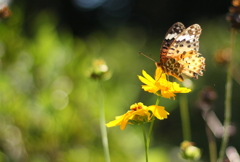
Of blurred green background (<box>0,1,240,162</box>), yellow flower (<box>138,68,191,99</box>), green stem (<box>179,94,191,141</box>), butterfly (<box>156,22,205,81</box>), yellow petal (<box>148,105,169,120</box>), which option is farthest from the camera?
blurred green background (<box>0,1,240,162</box>)

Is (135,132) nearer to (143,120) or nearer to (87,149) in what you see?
(87,149)

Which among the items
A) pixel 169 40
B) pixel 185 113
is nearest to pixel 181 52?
pixel 169 40

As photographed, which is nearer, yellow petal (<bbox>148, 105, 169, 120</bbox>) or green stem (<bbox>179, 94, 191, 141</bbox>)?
yellow petal (<bbox>148, 105, 169, 120</bbox>)

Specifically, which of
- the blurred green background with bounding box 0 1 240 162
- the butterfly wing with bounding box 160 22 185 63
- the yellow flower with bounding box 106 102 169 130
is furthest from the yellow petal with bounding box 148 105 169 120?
the blurred green background with bounding box 0 1 240 162

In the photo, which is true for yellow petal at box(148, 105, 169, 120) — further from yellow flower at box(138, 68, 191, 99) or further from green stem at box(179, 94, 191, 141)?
green stem at box(179, 94, 191, 141)

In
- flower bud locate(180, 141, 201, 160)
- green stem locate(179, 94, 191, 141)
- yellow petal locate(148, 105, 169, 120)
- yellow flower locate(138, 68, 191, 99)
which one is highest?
green stem locate(179, 94, 191, 141)

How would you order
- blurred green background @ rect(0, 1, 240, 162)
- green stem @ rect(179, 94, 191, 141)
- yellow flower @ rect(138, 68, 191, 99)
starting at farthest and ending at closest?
blurred green background @ rect(0, 1, 240, 162) < green stem @ rect(179, 94, 191, 141) < yellow flower @ rect(138, 68, 191, 99)

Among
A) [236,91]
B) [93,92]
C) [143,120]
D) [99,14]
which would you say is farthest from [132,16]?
[143,120]

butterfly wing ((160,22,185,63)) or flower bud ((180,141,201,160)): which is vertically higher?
butterfly wing ((160,22,185,63))

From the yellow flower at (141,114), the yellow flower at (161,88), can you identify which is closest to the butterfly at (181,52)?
the yellow flower at (161,88)
